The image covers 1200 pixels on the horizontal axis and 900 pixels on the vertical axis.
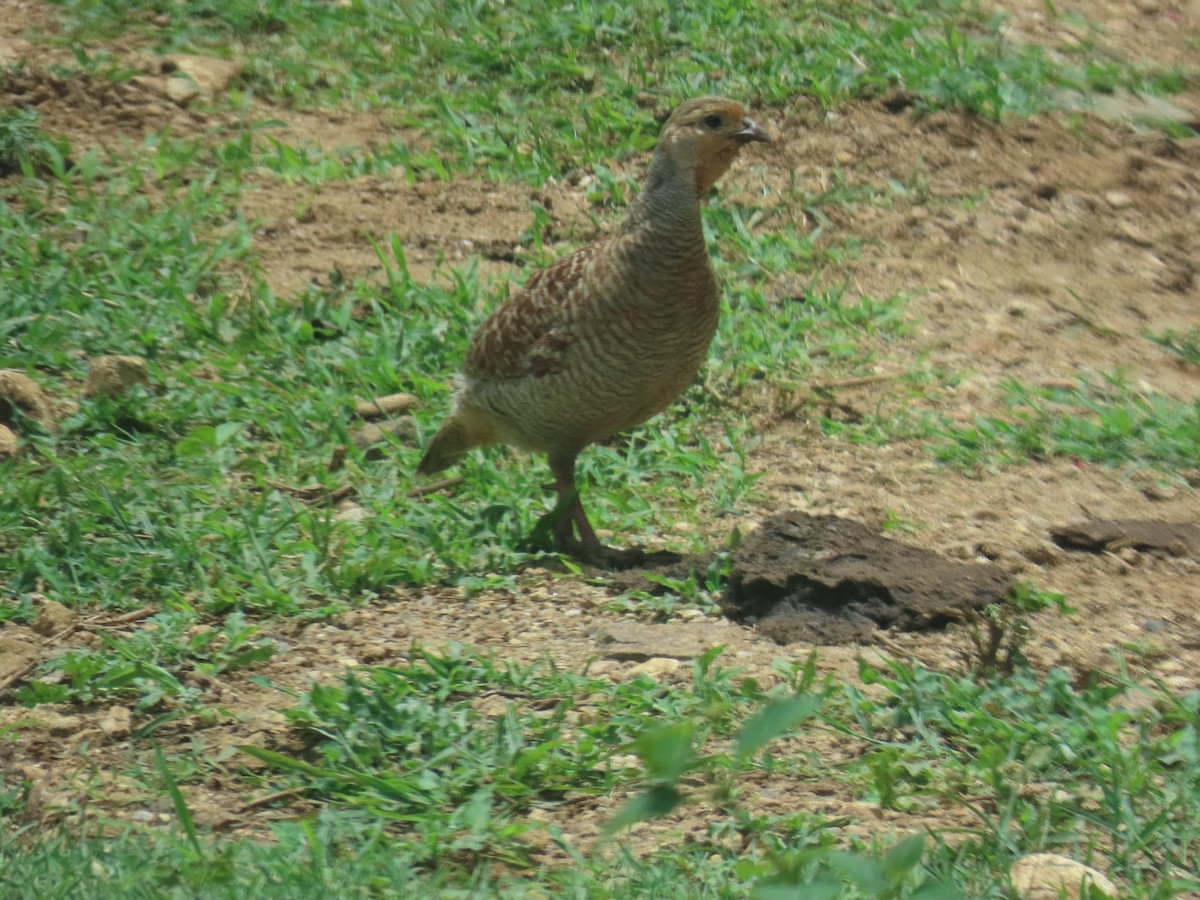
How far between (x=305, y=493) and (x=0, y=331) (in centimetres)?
161

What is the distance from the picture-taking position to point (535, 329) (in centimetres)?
557

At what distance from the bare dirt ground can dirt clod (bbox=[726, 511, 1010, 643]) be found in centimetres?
9

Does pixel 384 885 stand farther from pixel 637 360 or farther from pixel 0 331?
pixel 0 331

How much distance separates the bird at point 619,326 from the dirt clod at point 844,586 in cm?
58

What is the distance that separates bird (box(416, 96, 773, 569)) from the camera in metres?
5.34

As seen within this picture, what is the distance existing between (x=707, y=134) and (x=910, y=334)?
73.9 inches

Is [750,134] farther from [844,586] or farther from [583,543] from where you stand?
[844,586]

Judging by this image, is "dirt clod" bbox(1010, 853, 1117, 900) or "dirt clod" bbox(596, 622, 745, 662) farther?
"dirt clod" bbox(596, 622, 745, 662)

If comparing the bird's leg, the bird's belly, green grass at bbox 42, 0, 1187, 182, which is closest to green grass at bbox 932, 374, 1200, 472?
the bird's belly

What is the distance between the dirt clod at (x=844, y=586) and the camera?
475 centimetres

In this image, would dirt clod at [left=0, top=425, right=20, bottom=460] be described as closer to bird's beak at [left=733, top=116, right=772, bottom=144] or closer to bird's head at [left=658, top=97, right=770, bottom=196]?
bird's head at [left=658, top=97, right=770, bottom=196]

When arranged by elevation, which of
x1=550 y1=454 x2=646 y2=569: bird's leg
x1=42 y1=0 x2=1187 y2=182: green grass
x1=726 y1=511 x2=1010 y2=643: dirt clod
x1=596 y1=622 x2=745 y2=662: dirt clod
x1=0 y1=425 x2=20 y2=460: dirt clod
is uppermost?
x1=42 y1=0 x2=1187 y2=182: green grass

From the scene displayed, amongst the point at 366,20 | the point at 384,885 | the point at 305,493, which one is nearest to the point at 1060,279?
the point at 305,493

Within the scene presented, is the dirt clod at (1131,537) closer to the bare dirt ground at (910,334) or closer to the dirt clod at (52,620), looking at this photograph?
the bare dirt ground at (910,334)
